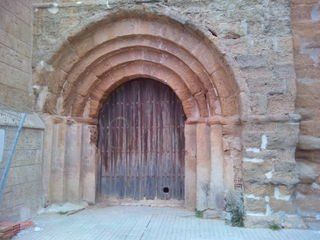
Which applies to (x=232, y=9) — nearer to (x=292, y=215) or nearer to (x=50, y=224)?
(x=292, y=215)

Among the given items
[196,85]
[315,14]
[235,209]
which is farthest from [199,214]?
[315,14]

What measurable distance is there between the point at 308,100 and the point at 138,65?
2.40 metres

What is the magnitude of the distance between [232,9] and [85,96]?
238cm

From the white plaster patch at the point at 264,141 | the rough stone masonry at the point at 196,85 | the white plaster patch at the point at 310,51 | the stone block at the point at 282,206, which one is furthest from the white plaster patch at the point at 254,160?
the white plaster patch at the point at 310,51

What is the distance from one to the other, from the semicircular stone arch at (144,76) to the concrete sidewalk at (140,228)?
430 millimetres

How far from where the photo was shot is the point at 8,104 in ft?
12.7

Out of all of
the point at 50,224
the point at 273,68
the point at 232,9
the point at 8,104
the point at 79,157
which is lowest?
the point at 50,224

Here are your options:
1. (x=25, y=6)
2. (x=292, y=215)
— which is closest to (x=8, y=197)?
(x=25, y=6)

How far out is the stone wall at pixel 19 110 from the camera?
378 centimetres

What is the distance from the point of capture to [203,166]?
A: 4.42 metres

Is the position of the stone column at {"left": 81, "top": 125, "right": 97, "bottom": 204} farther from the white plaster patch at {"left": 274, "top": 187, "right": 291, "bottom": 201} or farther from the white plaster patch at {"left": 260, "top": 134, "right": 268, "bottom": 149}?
the white plaster patch at {"left": 274, "top": 187, "right": 291, "bottom": 201}

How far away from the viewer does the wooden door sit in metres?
4.95

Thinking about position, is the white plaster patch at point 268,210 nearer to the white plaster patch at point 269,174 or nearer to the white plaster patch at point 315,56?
the white plaster patch at point 269,174

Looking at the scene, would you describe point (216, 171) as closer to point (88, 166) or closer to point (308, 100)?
point (308, 100)
